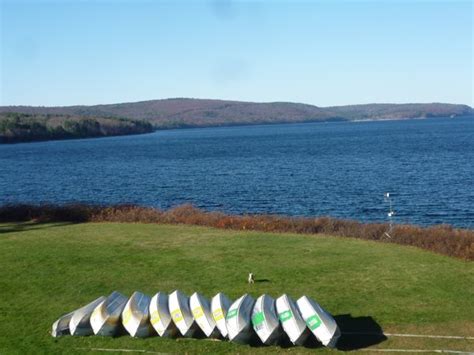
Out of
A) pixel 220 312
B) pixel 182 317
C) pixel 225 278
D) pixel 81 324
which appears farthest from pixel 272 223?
pixel 81 324

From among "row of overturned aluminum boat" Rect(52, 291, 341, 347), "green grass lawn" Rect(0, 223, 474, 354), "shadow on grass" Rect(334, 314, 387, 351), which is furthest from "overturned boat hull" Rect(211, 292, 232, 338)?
"shadow on grass" Rect(334, 314, 387, 351)

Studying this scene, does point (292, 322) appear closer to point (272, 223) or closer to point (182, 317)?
point (182, 317)

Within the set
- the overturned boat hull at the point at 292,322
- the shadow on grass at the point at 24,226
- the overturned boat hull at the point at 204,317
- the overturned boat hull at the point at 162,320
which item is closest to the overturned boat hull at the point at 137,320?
the overturned boat hull at the point at 162,320

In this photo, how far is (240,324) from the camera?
18.8 meters

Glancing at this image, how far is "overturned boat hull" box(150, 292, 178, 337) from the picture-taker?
19.6 m

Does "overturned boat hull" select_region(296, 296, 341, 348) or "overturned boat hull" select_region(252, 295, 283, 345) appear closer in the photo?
"overturned boat hull" select_region(296, 296, 341, 348)

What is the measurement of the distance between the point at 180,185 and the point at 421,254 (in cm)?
4673

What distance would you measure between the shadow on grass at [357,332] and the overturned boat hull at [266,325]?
78.5 inches

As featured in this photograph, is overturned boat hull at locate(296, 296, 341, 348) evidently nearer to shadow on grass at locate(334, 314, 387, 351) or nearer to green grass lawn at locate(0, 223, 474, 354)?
green grass lawn at locate(0, 223, 474, 354)

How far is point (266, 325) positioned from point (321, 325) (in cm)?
172

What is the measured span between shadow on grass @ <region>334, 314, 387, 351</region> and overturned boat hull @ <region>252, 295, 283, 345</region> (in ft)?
6.54

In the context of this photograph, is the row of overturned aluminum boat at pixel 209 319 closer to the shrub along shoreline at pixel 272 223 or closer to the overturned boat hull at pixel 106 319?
the overturned boat hull at pixel 106 319

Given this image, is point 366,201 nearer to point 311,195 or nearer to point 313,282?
point 311,195

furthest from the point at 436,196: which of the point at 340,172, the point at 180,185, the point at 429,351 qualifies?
the point at 429,351
